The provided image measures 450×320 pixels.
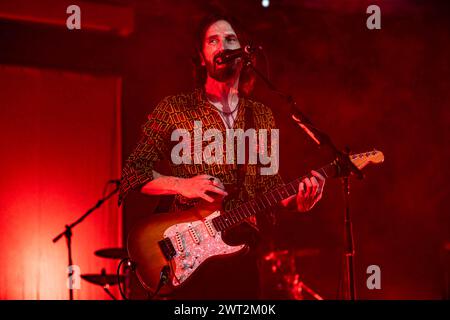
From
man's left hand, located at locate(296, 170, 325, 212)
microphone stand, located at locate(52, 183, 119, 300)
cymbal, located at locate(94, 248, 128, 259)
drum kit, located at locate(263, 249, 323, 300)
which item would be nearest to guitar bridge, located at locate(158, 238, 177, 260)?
man's left hand, located at locate(296, 170, 325, 212)

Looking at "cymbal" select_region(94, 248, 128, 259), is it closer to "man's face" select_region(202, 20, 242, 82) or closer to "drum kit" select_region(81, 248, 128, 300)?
"drum kit" select_region(81, 248, 128, 300)

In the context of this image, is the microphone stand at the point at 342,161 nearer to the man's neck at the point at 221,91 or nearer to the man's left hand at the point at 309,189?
the man's left hand at the point at 309,189

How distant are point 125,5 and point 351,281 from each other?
3576 millimetres

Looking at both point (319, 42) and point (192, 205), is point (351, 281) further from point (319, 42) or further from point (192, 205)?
point (319, 42)

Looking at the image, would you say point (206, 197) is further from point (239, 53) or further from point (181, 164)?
point (239, 53)

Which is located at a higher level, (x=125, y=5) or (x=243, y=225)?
(x=125, y=5)

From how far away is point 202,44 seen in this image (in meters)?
3.67

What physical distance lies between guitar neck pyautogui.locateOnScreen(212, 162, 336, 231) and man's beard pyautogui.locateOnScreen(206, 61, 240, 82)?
0.67 m

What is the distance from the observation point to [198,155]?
11.5 ft

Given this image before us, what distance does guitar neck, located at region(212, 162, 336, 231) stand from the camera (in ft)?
11.1

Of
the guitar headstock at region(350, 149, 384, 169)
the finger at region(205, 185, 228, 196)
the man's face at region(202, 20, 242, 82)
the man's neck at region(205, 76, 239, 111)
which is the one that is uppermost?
the man's face at region(202, 20, 242, 82)

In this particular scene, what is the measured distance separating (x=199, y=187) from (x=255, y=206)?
31 cm

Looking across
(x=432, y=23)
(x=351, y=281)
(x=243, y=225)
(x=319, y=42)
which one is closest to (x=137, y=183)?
(x=243, y=225)

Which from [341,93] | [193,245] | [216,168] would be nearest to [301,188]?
[216,168]
